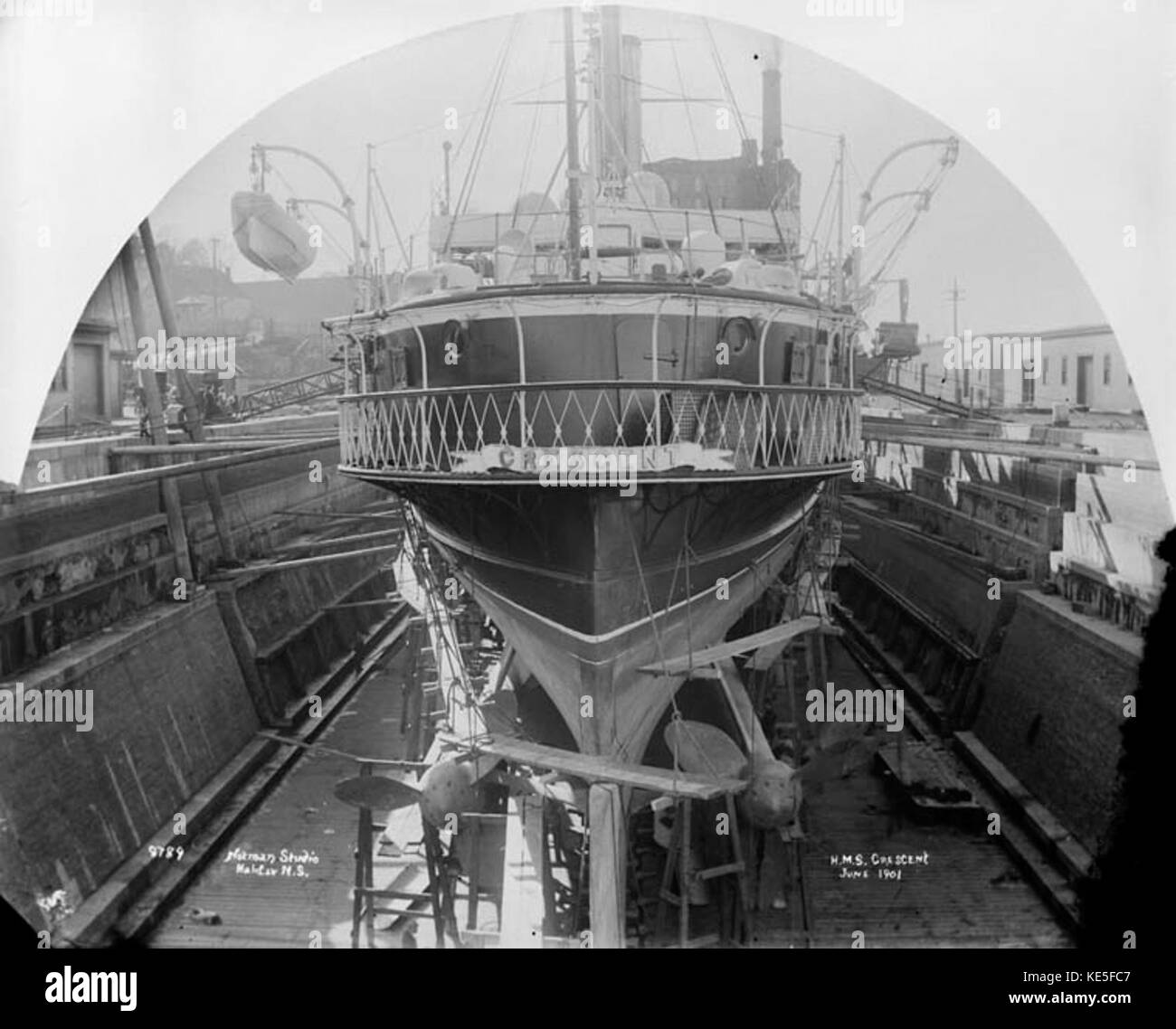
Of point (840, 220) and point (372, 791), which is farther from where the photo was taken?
point (840, 220)

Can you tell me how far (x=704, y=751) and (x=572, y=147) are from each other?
3644 mm

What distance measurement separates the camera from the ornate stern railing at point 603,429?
5629mm

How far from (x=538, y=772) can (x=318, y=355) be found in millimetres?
4192

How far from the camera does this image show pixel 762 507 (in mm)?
6797

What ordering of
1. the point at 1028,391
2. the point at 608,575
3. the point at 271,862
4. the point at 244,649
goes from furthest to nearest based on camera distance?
the point at 244,649 → the point at 1028,391 → the point at 271,862 → the point at 608,575

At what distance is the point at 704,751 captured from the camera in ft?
20.0

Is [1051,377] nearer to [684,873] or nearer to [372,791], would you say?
[684,873]

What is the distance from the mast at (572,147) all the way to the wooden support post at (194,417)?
2.74 m

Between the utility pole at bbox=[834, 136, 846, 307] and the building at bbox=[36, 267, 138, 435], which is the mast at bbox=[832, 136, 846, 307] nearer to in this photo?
the utility pole at bbox=[834, 136, 846, 307]

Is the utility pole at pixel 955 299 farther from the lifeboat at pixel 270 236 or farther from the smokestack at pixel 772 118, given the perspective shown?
the lifeboat at pixel 270 236

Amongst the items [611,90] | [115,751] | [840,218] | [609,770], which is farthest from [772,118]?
[115,751]

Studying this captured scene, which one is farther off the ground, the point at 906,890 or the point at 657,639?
the point at 657,639

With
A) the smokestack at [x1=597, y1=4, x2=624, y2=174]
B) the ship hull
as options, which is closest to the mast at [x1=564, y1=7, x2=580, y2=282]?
the smokestack at [x1=597, y1=4, x2=624, y2=174]
